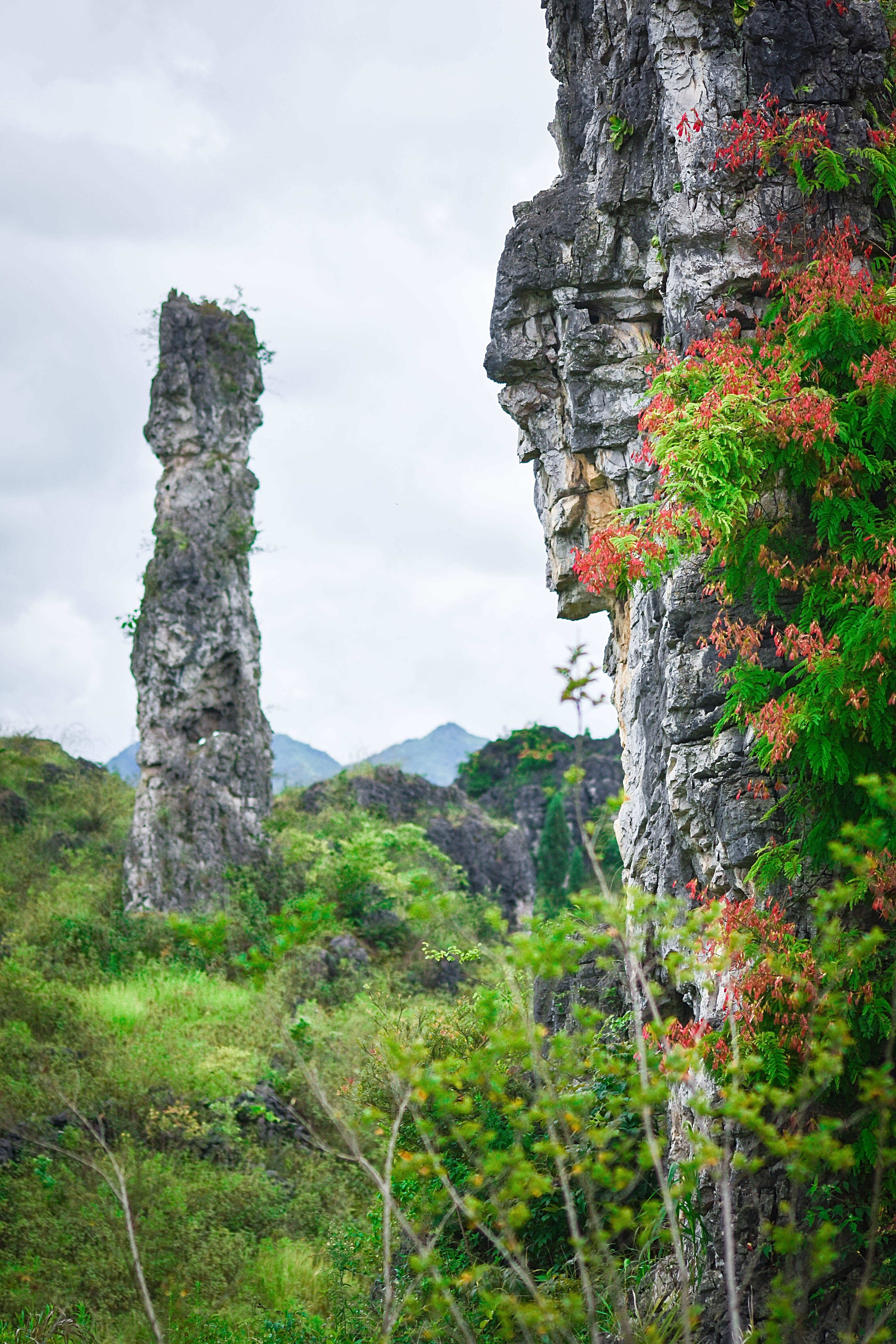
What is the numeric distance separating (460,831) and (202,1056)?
12417 mm

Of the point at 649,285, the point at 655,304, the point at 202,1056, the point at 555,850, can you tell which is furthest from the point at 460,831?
the point at 649,285

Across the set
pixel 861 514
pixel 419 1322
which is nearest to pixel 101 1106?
pixel 419 1322

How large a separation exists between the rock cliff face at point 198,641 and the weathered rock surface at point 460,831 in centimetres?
481

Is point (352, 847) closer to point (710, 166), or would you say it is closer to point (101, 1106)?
point (101, 1106)

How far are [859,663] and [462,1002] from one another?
5.66 meters

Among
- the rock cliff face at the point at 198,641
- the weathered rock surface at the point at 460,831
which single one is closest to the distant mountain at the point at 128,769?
the rock cliff face at the point at 198,641

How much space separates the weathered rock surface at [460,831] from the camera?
22.1 m

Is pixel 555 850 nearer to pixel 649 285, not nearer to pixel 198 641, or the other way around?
pixel 198 641

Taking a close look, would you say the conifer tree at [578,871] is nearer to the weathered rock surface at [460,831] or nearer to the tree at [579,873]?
the tree at [579,873]

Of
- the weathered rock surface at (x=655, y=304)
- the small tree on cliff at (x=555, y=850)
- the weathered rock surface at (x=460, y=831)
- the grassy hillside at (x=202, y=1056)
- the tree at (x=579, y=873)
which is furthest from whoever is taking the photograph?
the tree at (x=579, y=873)

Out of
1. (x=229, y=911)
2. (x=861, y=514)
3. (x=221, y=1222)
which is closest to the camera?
(x=861, y=514)

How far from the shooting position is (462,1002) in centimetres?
920

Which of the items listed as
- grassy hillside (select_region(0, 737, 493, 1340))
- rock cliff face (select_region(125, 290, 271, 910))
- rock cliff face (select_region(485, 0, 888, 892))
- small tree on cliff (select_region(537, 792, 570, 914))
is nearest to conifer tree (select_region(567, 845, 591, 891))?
small tree on cliff (select_region(537, 792, 570, 914))

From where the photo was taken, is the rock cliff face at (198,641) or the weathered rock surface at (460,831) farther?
the weathered rock surface at (460,831)
